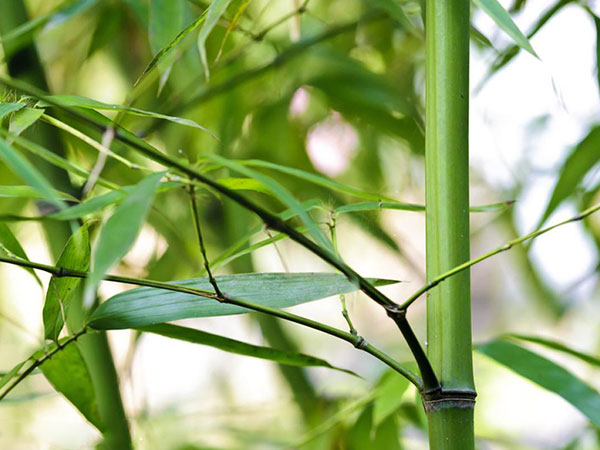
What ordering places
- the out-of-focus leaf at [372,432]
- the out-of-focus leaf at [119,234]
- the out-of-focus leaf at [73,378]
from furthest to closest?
the out-of-focus leaf at [372,432]
the out-of-focus leaf at [73,378]
the out-of-focus leaf at [119,234]

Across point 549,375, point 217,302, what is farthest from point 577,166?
point 217,302

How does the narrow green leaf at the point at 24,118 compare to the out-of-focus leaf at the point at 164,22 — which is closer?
the narrow green leaf at the point at 24,118

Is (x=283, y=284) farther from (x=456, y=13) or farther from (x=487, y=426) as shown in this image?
(x=487, y=426)

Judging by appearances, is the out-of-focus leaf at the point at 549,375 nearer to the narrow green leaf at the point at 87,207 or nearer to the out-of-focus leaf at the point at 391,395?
the out-of-focus leaf at the point at 391,395


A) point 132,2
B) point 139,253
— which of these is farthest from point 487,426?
point 132,2

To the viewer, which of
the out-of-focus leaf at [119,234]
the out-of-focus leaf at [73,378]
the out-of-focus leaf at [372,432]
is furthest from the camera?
the out-of-focus leaf at [372,432]

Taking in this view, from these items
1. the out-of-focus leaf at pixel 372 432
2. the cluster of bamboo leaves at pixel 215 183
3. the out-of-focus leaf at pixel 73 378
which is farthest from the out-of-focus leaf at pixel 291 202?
the out-of-focus leaf at pixel 372 432

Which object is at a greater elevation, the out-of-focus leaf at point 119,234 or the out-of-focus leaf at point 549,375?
the out-of-focus leaf at point 549,375

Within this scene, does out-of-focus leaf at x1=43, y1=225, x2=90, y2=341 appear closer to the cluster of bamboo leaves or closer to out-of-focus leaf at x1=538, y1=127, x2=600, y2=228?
the cluster of bamboo leaves
